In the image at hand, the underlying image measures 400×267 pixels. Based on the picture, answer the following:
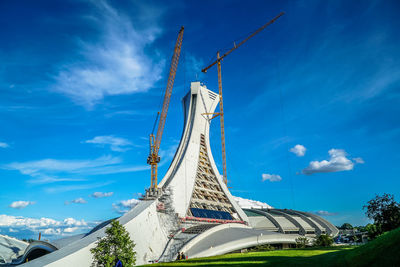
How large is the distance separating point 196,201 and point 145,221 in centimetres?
1351

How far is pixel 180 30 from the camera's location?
62781 millimetres

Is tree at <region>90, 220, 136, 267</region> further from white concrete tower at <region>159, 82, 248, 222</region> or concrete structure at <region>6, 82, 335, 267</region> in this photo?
white concrete tower at <region>159, 82, 248, 222</region>

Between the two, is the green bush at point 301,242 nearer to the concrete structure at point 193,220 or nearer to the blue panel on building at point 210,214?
the concrete structure at point 193,220

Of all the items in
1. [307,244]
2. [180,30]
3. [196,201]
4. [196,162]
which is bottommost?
[307,244]

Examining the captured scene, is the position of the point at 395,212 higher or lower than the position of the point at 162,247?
higher

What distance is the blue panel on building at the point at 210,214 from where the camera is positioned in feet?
132

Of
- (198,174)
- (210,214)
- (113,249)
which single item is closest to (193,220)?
(210,214)

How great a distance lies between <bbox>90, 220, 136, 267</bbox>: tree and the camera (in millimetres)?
22852

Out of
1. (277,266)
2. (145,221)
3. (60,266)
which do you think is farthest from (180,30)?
(277,266)

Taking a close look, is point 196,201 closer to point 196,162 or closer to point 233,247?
point 196,162

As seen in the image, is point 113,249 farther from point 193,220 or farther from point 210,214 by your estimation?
point 210,214

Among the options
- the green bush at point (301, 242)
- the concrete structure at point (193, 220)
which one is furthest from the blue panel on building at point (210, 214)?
the green bush at point (301, 242)

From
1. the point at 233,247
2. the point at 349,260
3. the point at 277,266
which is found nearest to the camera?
the point at 349,260

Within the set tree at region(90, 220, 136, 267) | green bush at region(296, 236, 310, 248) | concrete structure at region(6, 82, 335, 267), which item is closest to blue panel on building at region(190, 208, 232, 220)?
concrete structure at region(6, 82, 335, 267)
